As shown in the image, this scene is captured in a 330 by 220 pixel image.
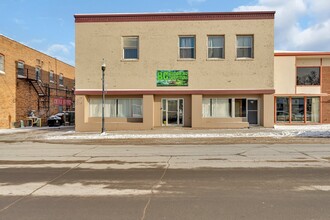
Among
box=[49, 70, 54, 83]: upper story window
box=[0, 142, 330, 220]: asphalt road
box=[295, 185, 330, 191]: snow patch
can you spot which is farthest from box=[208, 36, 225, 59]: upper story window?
box=[49, 70, 54, 83]: upper story window

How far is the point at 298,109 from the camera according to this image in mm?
24750

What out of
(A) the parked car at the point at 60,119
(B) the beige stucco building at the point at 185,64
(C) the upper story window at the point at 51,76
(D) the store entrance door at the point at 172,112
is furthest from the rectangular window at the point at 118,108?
(C) the upper story window at the point at 51,76

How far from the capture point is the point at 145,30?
72.1ft

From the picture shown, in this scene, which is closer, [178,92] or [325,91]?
[178,92]

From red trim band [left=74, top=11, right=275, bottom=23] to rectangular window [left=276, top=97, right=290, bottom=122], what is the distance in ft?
22.5

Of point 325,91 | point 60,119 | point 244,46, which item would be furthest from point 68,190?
point 60,119

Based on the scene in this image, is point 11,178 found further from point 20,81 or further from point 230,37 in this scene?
point 20,81

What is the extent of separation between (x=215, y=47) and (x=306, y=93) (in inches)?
344

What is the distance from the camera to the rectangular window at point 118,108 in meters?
22.6

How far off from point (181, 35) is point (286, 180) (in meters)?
16.3

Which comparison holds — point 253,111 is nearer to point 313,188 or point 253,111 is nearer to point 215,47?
point 215,47

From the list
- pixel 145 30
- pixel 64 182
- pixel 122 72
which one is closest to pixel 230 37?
pixel 145 30

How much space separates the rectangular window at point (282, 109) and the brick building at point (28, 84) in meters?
23.3

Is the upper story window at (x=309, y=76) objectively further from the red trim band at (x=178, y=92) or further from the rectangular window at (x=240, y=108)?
the rectangular window at (x=240, y=108)
